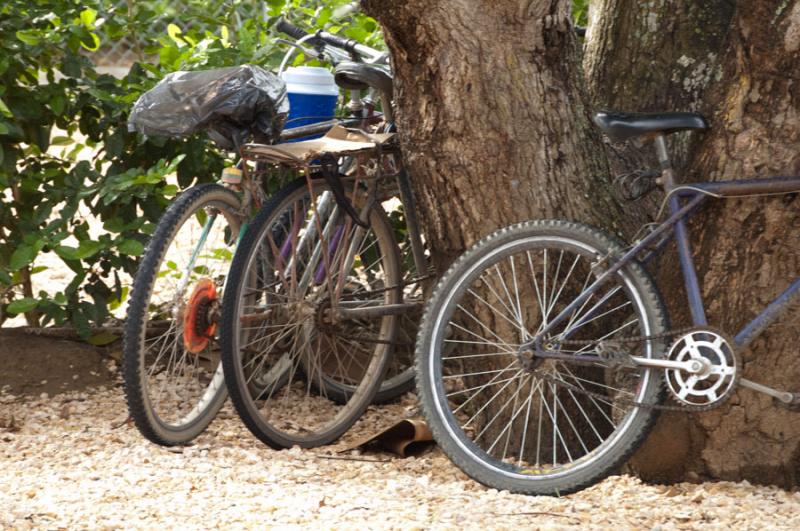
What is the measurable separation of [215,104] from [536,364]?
1421 millimetres

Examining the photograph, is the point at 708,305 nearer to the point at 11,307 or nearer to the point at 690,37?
the point at 690,37

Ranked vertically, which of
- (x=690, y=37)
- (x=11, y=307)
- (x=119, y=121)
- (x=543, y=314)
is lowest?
(x=11, y=307)

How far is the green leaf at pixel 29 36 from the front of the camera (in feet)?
15.8

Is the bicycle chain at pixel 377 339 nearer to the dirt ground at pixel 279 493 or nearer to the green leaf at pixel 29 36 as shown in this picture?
the dirt ground at pixel 279 493

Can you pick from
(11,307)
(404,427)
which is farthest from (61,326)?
(404,427)

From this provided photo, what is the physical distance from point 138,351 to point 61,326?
4.90 feet

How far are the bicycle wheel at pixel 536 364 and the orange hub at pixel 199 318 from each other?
86 cm

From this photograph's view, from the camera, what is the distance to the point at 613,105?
176 inches

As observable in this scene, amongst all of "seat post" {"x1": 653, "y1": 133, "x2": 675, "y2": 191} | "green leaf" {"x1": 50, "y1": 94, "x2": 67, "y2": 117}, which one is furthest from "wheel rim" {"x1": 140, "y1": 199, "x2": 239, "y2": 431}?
"seat post" {"x1": 653, "y1": 133, "x2": 675, "y2": 191}

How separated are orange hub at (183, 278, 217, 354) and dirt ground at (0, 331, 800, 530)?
0.37m

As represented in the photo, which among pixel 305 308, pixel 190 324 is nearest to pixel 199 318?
pixel 190 324

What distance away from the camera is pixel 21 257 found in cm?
482

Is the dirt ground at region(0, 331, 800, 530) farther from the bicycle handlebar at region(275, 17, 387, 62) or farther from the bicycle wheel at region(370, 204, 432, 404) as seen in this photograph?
the bicycle handlebar at region(275, 17, 387, 62)

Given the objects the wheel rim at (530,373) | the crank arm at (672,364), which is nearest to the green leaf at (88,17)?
the wheel rim at (530,373)
